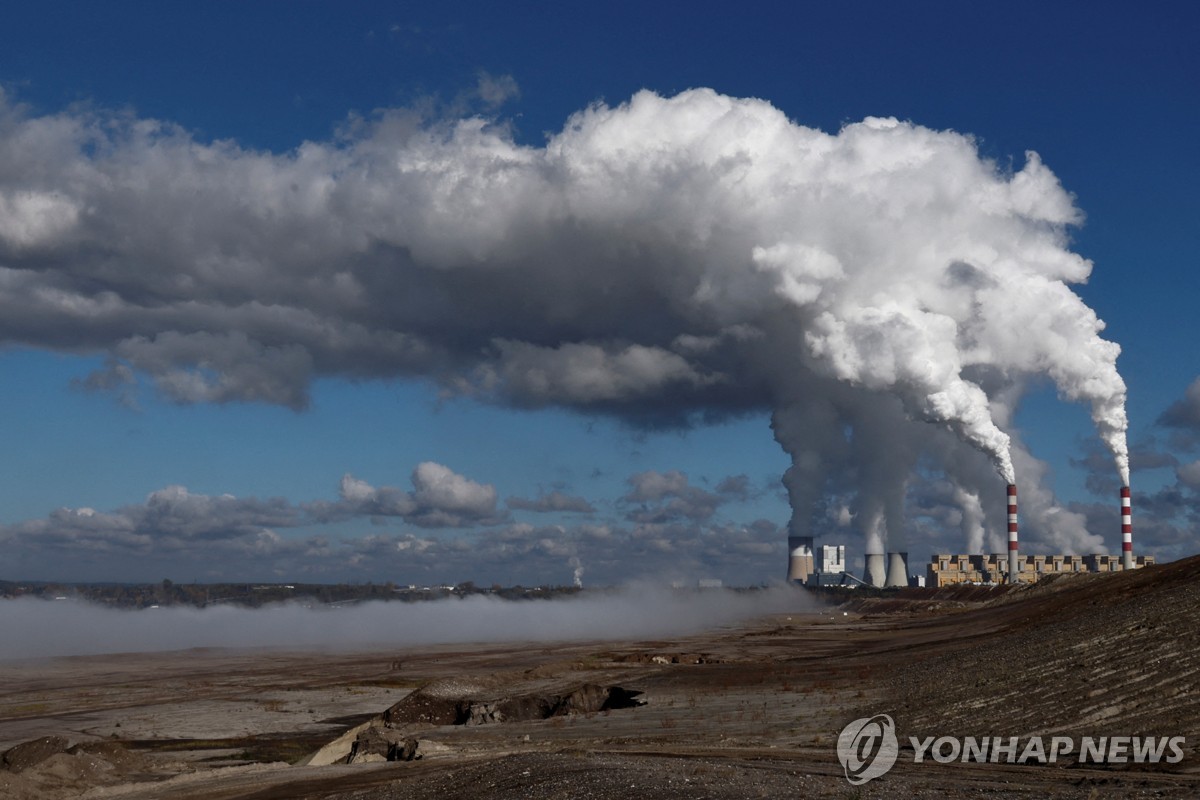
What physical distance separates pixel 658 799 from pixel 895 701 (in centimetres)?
2957

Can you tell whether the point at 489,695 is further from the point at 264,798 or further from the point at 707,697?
the point at 264,798

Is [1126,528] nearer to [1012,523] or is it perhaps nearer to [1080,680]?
[1012,523]

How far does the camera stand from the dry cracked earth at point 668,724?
103 ft

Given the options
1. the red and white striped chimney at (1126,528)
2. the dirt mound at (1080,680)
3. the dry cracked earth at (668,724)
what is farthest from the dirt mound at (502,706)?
the red and white striped chimney at (1126,528)

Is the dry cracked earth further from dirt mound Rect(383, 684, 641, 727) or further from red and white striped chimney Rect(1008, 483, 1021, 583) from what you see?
red and white striped chimney Rect(1008, 483, 1021, 583)

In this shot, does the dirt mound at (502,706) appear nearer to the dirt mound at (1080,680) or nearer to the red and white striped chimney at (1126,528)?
the dirt mound at (1080,680)

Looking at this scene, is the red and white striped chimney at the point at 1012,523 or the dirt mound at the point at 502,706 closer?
the dirt mound at the point at 502,706

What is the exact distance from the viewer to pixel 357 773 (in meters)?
43.8

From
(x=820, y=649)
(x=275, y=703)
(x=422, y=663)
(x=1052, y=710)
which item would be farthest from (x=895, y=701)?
(x=422, y=663)

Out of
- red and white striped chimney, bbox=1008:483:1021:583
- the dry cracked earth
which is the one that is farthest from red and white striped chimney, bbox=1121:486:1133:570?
the dry cracked earth

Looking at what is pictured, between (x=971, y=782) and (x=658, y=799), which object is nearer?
(x=658, y=799)

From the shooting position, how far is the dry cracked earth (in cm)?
3144

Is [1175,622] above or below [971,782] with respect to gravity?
above

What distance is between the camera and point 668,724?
55281 millimetres
